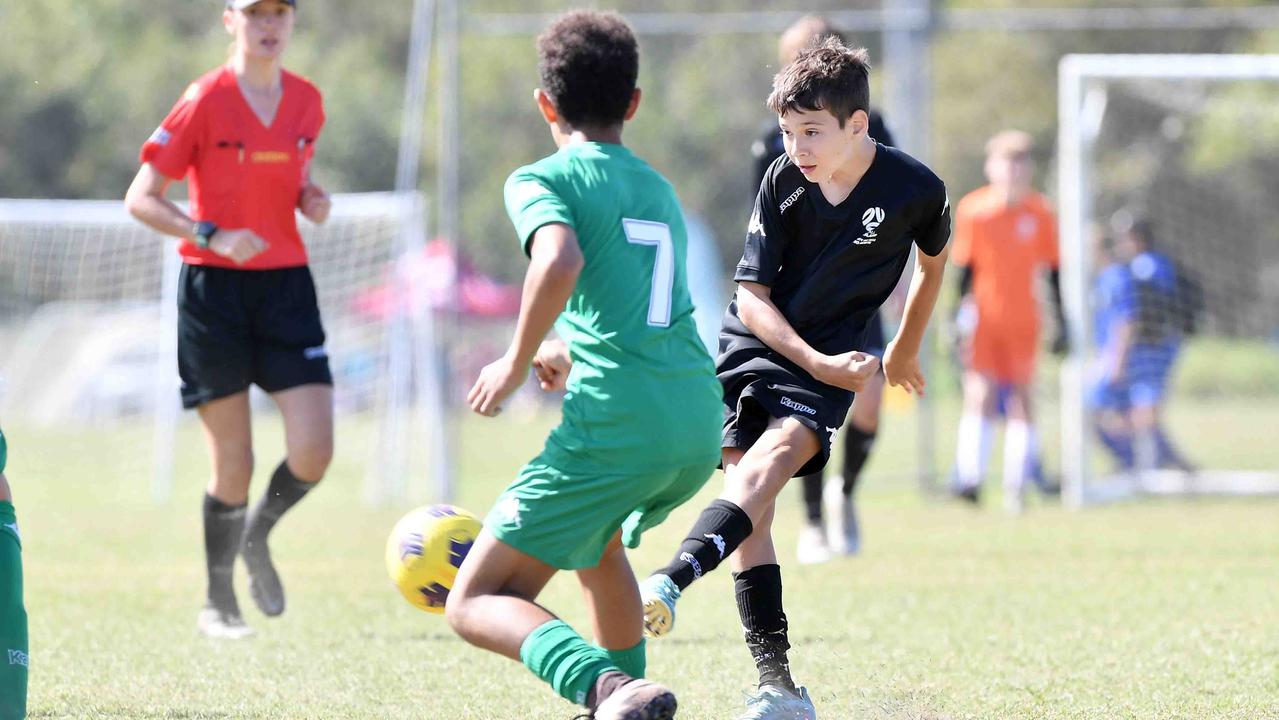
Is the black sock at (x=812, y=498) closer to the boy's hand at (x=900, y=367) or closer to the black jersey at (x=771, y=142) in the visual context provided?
the black jersey at (x=771, y=142)

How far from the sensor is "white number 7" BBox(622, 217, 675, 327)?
11.6 feet

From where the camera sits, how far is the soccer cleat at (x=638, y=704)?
10.4ft

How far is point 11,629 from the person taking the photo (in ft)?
11.5

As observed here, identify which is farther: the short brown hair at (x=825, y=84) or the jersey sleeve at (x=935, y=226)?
the jersey sleeve at (x=935, y=226)

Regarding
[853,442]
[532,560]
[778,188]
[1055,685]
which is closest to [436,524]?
[532,560]

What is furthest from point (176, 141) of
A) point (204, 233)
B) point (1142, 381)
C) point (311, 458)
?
point (1142, 381)

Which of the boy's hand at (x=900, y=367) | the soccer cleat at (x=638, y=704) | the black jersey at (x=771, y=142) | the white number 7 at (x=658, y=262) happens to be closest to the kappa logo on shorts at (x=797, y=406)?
the boy's hand at (x=900, y=367)

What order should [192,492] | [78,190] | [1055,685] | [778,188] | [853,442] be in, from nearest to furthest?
[778,188] < [1055,685] < [853,442] < [192,492] < [78,190]

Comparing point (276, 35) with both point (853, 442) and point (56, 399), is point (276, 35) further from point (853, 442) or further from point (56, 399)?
point (56, 399)

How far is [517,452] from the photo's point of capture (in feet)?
52.4

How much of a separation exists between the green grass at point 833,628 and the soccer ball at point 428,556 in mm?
328

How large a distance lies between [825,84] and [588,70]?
0.69 metres

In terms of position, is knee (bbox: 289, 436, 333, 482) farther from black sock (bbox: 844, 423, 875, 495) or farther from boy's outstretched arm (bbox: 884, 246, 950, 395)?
black sock (bbox: 844, 423, 875, 495)

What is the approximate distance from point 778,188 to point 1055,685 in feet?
5.55
